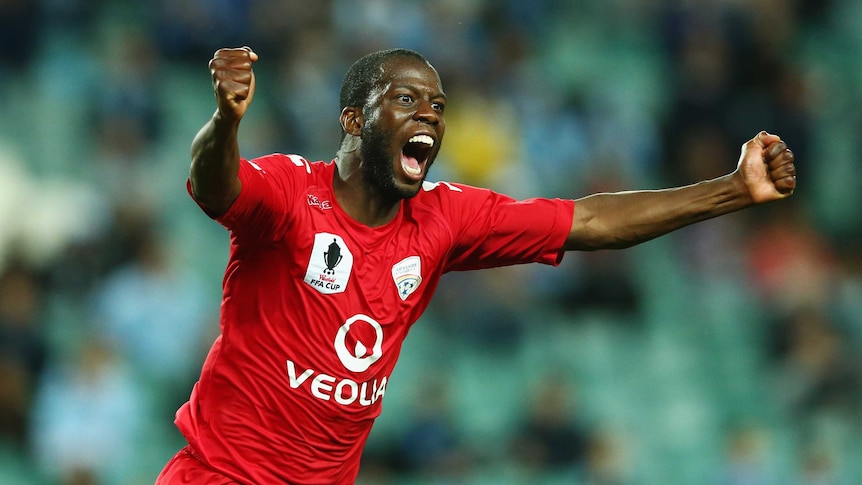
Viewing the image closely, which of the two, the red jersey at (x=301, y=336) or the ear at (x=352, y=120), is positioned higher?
the ear at (x=352, y=120)

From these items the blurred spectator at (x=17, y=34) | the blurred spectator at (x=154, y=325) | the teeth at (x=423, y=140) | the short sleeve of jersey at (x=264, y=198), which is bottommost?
the blurred spectator at (x=154, y=325)

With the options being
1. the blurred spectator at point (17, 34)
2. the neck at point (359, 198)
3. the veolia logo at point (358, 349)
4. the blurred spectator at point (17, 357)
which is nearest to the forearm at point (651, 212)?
the neck at point (359, 198)

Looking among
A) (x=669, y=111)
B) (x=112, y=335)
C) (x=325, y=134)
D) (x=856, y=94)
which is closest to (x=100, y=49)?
(x=325, y=134)

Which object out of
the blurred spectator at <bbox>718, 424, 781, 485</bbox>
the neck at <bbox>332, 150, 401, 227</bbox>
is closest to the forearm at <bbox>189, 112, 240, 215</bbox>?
the neck at <bbox>332, 150, 401, 227</bbox>

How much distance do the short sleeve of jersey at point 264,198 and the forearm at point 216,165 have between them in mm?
64

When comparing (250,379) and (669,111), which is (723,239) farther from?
(250,379)

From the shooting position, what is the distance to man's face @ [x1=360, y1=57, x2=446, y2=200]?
15.4ft

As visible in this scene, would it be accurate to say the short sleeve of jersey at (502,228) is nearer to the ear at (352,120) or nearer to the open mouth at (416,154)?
the open mouth at (416,154)

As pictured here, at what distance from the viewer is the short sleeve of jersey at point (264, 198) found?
4.25 metres

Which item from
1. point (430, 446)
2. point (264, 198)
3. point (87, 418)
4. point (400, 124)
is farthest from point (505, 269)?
point (264, 198)

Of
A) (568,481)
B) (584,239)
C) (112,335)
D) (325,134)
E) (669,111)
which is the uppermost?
(669,111)

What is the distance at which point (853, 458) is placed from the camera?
32.1ft

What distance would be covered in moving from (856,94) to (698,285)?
2867 mm

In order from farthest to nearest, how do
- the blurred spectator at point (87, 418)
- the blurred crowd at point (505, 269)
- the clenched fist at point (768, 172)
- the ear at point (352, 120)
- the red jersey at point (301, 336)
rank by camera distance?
the blurred crowd at point (505, 269) < the blurred spectator at point (87, 418) < the clenched fist at point (768, 172) < the ear at point (352, 120) < the red jersey at point (301, 336)
